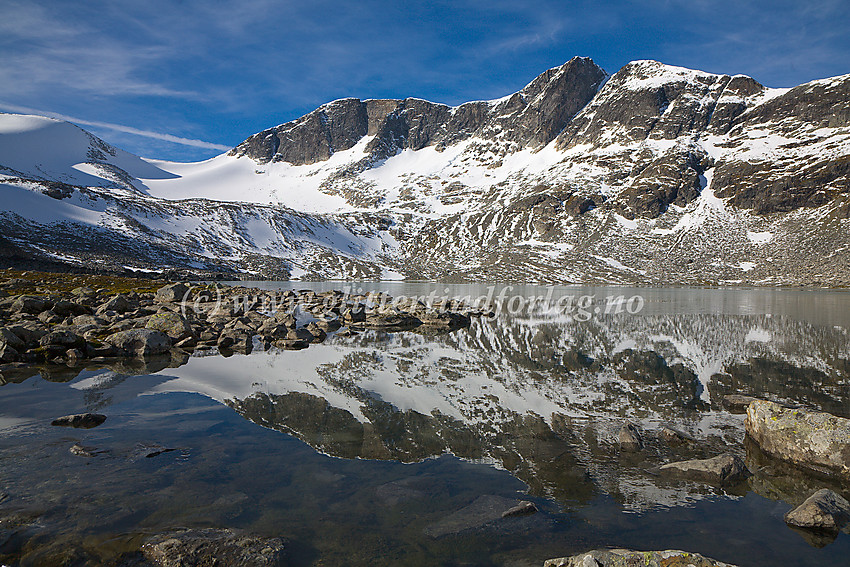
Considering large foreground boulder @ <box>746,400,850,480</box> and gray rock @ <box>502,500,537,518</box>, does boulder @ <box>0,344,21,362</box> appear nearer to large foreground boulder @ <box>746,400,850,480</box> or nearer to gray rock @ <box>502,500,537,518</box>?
gray rock @ <box>502,500,537,518</box>

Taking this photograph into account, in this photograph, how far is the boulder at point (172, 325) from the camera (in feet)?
82.1

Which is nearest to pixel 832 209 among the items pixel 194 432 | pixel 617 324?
pixel 617 324

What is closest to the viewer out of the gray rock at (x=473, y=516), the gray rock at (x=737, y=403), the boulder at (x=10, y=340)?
the gray rock at (x=473, y=516)

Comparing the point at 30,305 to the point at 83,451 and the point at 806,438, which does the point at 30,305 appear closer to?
the point at 83,451

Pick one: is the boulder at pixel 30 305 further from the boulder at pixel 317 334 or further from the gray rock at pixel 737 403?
the gray rock at pixel 737 403

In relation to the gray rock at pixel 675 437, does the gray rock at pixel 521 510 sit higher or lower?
lower

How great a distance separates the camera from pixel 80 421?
11742 mm

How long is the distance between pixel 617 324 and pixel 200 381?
33.2 meters

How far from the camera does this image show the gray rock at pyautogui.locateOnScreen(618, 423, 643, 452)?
1097 cm

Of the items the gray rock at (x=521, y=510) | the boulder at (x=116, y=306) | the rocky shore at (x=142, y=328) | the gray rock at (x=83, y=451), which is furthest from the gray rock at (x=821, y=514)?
the boulder at (x=116, y=306)

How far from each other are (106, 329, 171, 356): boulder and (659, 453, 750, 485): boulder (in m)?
22.8

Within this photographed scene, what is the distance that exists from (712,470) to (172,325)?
2669 centimetres

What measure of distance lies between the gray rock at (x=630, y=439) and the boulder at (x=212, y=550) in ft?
27.8

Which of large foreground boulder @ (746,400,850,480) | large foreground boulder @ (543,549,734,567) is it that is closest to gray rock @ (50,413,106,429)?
large foreground boulder @ (543,549,734,567)
